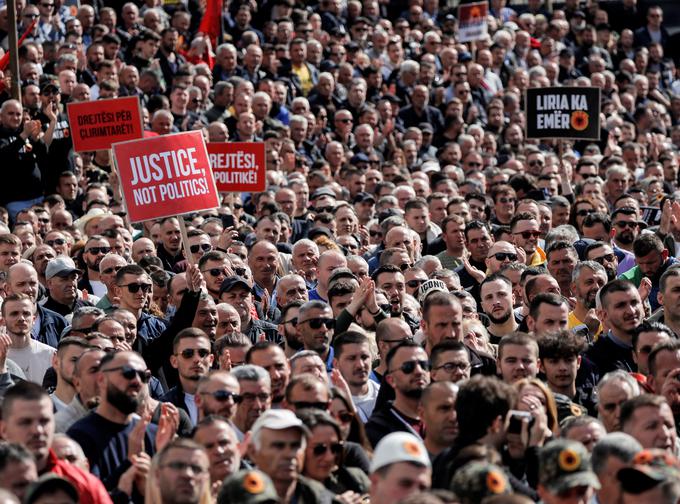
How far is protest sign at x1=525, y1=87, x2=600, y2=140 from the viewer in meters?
19.0

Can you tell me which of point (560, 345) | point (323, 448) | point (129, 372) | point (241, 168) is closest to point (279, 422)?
point (323, 448)

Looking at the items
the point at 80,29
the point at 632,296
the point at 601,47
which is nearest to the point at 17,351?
the point at 632,296

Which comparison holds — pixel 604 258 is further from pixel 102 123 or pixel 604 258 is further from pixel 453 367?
pixel 102 123

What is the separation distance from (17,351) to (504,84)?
15.3 metres

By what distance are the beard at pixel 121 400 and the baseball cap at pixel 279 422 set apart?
1.05 meters

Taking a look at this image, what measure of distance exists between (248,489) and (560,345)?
3377 mm

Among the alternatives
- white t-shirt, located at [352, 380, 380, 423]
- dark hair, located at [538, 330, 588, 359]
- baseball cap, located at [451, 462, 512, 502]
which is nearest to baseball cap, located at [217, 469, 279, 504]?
baseball cap, located at [451, 462, 512, 502]

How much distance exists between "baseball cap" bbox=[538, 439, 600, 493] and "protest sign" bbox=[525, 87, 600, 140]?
12.5 meters

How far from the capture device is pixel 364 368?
9.29 meters

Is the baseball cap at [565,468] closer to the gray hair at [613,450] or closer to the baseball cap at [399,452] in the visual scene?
the gray hair at [613,450]

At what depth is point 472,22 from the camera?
24.7 metres

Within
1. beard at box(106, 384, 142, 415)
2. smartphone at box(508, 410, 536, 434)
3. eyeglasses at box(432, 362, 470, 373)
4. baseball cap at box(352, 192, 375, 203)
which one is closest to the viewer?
smartphone at box(508, 410, 536, 434)

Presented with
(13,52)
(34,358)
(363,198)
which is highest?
(13,52)

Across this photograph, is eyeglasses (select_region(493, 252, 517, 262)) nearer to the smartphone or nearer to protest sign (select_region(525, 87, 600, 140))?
the smartphone
